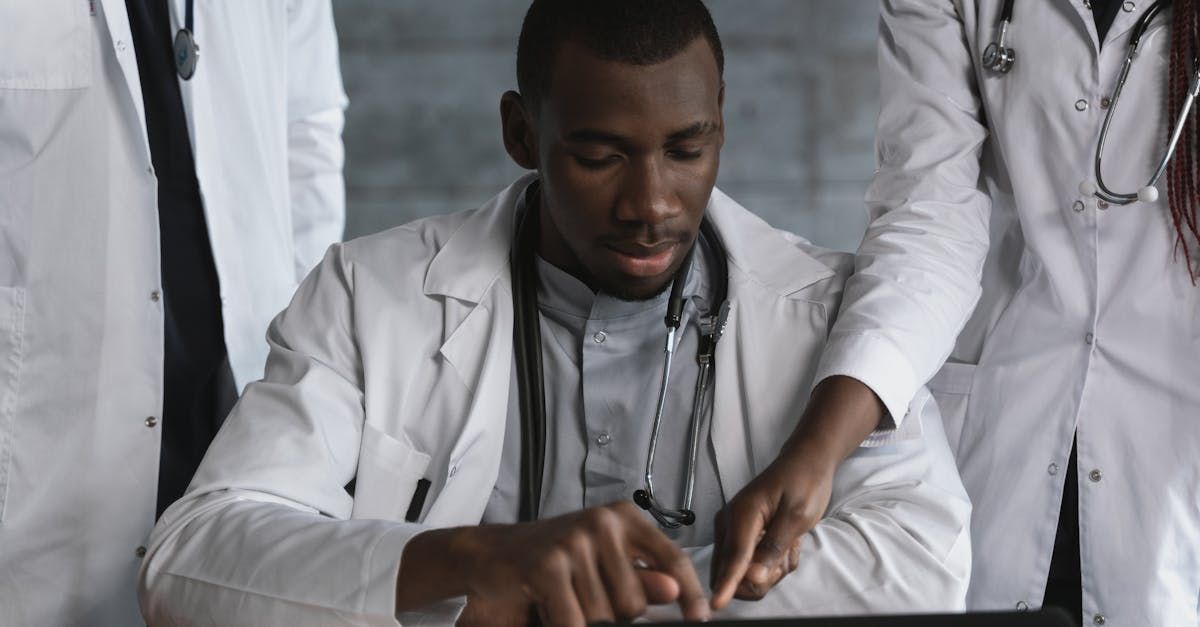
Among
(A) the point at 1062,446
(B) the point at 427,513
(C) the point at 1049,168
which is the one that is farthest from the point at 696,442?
(C) the point at 1049,168

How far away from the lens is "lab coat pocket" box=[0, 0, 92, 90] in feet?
6.01

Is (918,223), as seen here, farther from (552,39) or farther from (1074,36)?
(552,39)

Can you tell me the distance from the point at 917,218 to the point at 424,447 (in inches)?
26.0

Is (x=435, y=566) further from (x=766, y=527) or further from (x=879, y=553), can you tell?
(x=879, y=553)

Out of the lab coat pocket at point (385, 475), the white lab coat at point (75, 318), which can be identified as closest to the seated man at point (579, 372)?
the lab coat pocket at point (385, 475)

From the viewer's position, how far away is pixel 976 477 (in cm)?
165

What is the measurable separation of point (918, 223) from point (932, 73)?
24cm

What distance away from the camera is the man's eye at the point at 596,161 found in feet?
5.06

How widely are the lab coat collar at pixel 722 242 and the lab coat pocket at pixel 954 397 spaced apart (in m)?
0.22

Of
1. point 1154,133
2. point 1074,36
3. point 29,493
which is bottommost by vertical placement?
point 29,493

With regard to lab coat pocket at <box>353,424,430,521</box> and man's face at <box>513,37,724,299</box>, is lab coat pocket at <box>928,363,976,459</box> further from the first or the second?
lab coat pocket at <box>353,424,430,521</box>

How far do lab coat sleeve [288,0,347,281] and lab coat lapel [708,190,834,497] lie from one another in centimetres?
101

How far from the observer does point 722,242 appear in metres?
1.69

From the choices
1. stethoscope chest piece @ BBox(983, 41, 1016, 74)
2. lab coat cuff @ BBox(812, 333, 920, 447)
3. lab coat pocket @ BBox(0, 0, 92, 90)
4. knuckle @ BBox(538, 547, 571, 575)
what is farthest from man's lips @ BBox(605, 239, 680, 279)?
lab coat pocket @ BBox(0, 0, 92, 90)
